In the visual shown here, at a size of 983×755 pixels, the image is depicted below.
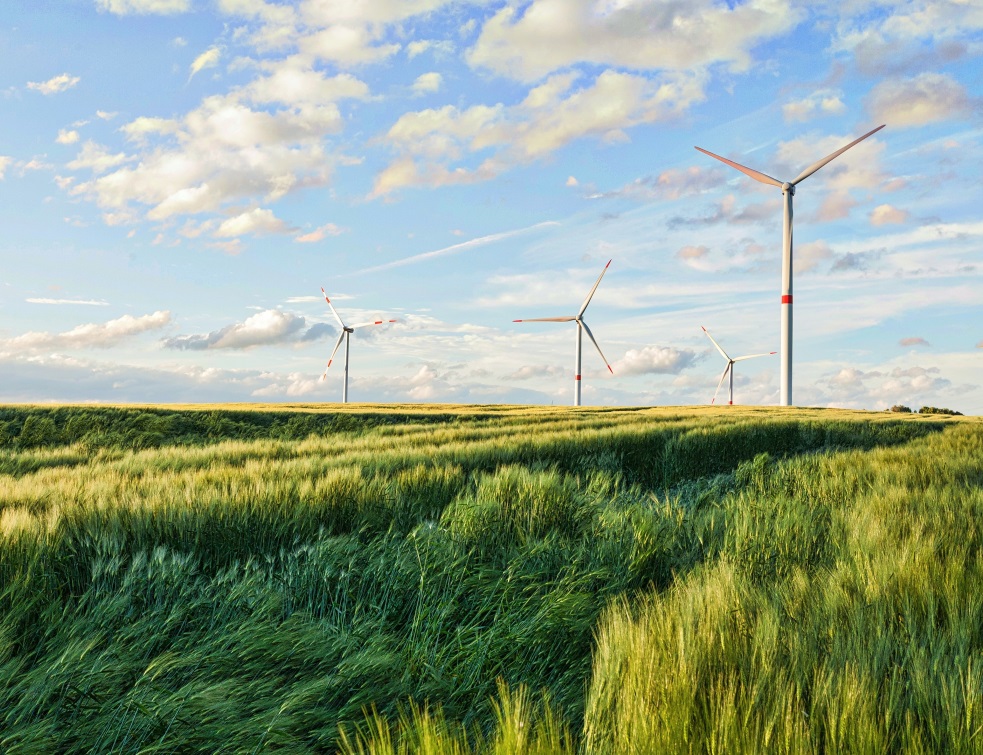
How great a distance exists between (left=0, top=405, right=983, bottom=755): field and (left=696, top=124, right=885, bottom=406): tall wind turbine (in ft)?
116

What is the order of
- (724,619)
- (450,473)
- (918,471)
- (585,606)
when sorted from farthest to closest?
(918,471)
(450,473)
(585,606)
(724,619)

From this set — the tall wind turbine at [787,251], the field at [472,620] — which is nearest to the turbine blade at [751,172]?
the tall wind turbine at [787,251]

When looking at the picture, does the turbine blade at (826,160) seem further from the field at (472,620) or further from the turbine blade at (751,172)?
the field at (472,620)

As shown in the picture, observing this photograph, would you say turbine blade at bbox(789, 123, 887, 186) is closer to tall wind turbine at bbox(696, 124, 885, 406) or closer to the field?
tall wind turbine at bbox(696, 124, 885, 406)

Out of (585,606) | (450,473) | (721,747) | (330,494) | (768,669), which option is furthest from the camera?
(450,473)

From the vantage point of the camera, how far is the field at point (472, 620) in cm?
212

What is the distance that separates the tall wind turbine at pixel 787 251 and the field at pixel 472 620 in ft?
116

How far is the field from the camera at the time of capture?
2.12 m

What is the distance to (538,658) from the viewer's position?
3193mm

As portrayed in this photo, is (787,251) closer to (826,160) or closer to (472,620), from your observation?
(826,160)

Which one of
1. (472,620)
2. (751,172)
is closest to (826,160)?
(751,172)

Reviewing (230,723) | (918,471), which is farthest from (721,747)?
(918,471)

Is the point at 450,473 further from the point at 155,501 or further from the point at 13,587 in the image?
the point at 13,587

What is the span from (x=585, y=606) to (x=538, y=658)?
480 mm
